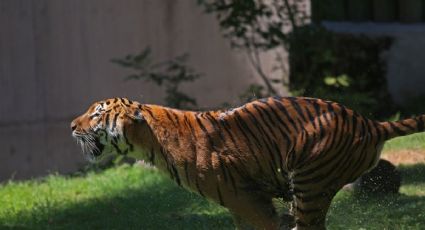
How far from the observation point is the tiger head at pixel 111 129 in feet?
18.8

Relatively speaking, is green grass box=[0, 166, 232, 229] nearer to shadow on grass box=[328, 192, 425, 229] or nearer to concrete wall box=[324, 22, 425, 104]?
shadow on grass box=[328, 192, 425, 229]

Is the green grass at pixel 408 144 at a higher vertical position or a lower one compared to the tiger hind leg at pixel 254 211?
lower

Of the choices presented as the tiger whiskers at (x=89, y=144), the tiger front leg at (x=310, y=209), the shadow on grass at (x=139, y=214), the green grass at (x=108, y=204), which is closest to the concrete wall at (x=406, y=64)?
the green grass at (x=108, y=204)

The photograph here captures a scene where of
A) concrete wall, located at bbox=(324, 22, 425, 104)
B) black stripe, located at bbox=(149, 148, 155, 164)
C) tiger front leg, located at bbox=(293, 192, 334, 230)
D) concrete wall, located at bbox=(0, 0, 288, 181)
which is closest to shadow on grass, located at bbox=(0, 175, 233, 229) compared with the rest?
tiger front leg, located at bbox=(293, 192, 334, 230)

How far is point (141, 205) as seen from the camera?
8.66 meters

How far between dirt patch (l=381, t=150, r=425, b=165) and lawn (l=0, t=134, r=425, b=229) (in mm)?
73

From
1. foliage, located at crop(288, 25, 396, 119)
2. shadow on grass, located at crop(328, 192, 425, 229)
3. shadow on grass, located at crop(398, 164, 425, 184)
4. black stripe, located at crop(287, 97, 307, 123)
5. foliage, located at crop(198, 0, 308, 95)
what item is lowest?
shadow on grass, located at crop(398, 164, 425, 184)

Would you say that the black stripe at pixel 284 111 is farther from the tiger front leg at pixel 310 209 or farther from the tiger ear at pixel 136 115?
the tiger ear at pixel 136 115

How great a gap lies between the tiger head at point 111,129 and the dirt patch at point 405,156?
4.72m

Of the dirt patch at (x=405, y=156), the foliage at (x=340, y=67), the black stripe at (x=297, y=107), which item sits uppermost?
the black stripe at (x=297, y=107)

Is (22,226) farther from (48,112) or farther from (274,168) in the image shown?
(48,112)

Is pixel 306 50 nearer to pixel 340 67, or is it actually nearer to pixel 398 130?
pixel 340 67

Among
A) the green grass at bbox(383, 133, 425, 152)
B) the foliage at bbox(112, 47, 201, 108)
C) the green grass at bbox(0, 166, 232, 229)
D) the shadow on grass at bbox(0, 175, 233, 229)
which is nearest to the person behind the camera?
the shadow on grass at bbox(0, 175, 233, 229)

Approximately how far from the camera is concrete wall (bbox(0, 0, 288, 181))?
11.7 m
